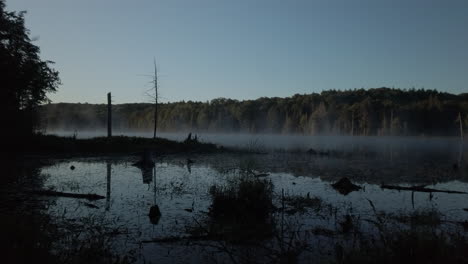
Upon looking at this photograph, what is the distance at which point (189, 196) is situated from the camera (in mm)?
11734

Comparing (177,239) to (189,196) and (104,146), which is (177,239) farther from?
(104,146)

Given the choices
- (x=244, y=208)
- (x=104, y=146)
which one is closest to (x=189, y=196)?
(x=244, y=208)

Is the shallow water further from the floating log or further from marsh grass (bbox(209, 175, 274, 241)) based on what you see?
marsh grass (bbox(209, 175, 274, 241))

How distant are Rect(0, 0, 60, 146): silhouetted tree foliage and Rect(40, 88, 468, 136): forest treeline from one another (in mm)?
70414

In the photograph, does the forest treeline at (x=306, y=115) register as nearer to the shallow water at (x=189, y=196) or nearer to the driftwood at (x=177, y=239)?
the shallow water at (x=189, y=196)

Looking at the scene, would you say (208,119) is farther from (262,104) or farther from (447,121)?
(447,121)

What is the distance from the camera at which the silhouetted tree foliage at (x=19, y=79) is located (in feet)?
80.8

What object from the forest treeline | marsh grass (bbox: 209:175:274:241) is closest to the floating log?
marsh grass (bbox: 209:175:274:241)

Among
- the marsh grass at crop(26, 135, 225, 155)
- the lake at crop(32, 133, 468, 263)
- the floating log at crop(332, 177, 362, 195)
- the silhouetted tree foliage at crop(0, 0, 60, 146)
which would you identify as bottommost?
the lake at crop(32, 133, 468, 263)

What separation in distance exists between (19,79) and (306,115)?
123 meters

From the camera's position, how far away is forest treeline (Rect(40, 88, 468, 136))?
116 m

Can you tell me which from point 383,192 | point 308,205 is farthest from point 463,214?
point 308,205

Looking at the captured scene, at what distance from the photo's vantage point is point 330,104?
457ft

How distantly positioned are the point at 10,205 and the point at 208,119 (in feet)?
534
